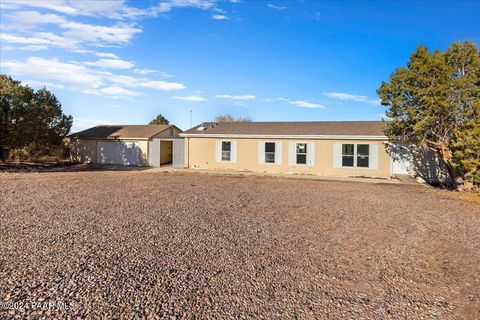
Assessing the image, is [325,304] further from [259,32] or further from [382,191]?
[259,32]

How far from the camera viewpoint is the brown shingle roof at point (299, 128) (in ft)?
55.4

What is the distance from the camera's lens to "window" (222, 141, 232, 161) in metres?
19.1

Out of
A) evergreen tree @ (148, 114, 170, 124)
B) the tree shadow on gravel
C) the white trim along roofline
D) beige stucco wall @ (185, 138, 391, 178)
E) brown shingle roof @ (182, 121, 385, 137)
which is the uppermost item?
evergreen tree @ (148, 114, 170, 124)

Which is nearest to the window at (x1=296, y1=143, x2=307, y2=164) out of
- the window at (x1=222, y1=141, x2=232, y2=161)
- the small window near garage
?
the small window near garage

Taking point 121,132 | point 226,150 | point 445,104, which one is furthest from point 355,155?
point 121,132

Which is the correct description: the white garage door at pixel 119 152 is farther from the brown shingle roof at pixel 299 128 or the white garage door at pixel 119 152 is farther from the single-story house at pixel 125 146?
the brown shingle roof at pixel 299 128

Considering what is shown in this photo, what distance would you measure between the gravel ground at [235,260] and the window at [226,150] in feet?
34.1

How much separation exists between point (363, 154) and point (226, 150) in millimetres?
8320

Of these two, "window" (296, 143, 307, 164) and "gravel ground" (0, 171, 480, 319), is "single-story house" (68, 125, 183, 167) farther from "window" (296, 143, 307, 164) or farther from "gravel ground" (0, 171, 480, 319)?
"gravel ground" (0, 171, 480, 319)

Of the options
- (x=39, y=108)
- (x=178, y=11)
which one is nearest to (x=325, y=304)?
(x=178, y=11)

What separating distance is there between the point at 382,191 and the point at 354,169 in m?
4.85

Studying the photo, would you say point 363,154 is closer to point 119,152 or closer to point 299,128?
point 299,128

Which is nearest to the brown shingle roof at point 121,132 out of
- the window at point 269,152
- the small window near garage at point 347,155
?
the window at point 269,152

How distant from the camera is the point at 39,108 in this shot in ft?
65.0
